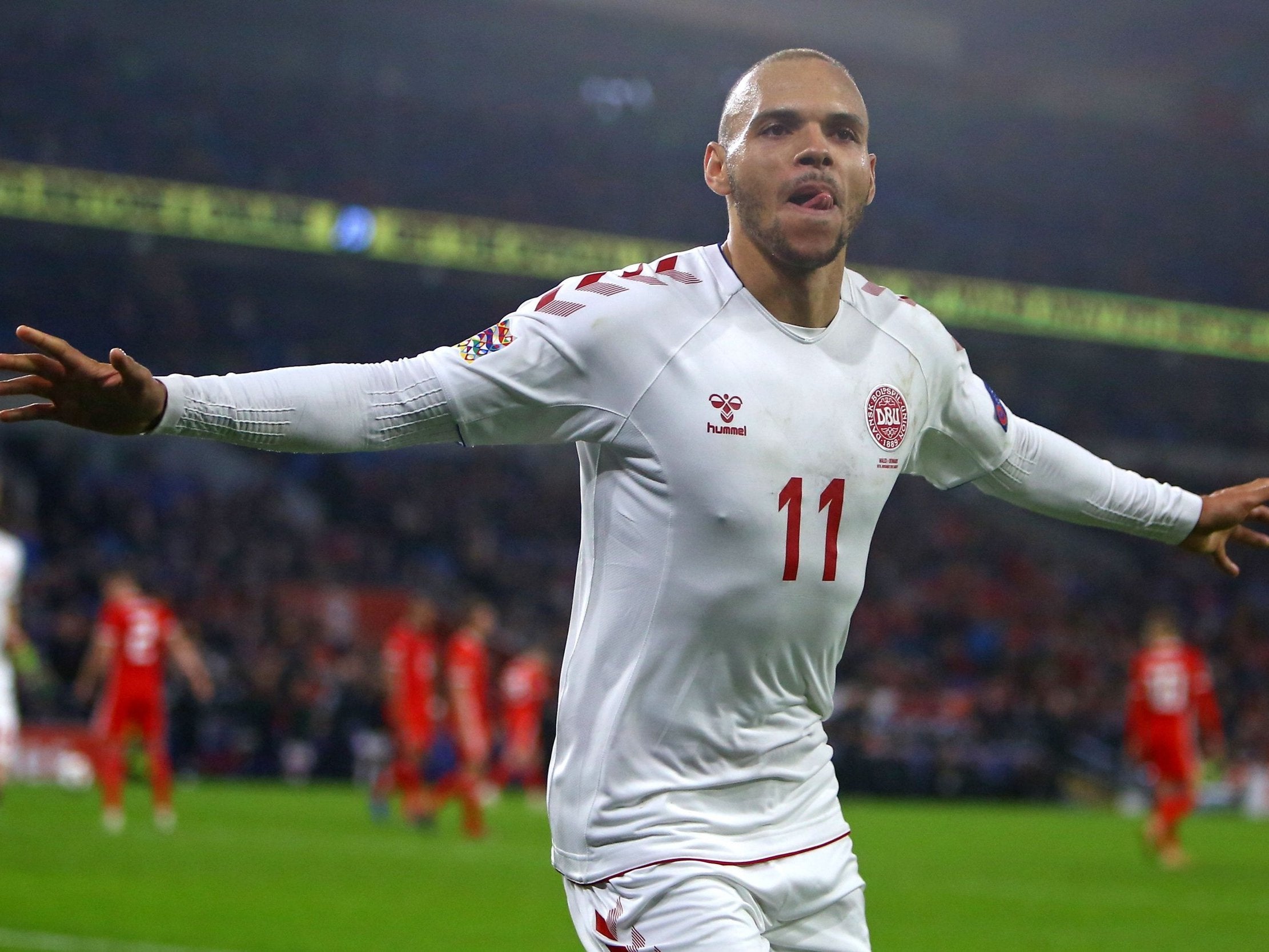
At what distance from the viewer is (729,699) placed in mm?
3332

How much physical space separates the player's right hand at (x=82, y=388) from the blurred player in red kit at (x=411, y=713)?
1420 centimetres

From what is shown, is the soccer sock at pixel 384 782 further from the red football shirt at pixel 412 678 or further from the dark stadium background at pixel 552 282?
the dark stadium background at pixel 552 282

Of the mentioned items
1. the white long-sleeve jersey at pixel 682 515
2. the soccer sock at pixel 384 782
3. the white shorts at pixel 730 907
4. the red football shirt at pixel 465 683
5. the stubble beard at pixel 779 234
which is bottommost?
the soccer sock at pixel 384 782

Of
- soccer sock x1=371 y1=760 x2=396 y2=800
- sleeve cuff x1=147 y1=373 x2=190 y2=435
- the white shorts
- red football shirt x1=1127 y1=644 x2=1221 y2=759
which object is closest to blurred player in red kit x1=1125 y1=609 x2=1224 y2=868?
red football shirt x1=1127 y1=644 x2=1221 y2=759

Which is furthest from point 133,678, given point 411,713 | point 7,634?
point 7,634

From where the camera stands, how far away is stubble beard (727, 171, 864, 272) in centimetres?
334

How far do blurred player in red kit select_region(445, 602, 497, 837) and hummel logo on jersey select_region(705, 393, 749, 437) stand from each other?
518 inches

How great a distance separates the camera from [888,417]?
3477 mm

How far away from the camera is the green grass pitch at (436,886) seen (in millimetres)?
9547

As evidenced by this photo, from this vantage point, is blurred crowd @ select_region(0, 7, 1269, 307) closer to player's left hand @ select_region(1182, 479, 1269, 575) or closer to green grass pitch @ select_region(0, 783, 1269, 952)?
green grass pitch @ select_region(0, 783, 1269, 952)

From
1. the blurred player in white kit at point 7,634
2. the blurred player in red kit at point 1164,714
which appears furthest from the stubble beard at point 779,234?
the blurred player in red kit at point 1164,714

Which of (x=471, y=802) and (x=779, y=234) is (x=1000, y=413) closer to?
(x=779, y=234)

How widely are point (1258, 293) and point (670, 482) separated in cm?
3276

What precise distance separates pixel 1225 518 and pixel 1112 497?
28 cm
